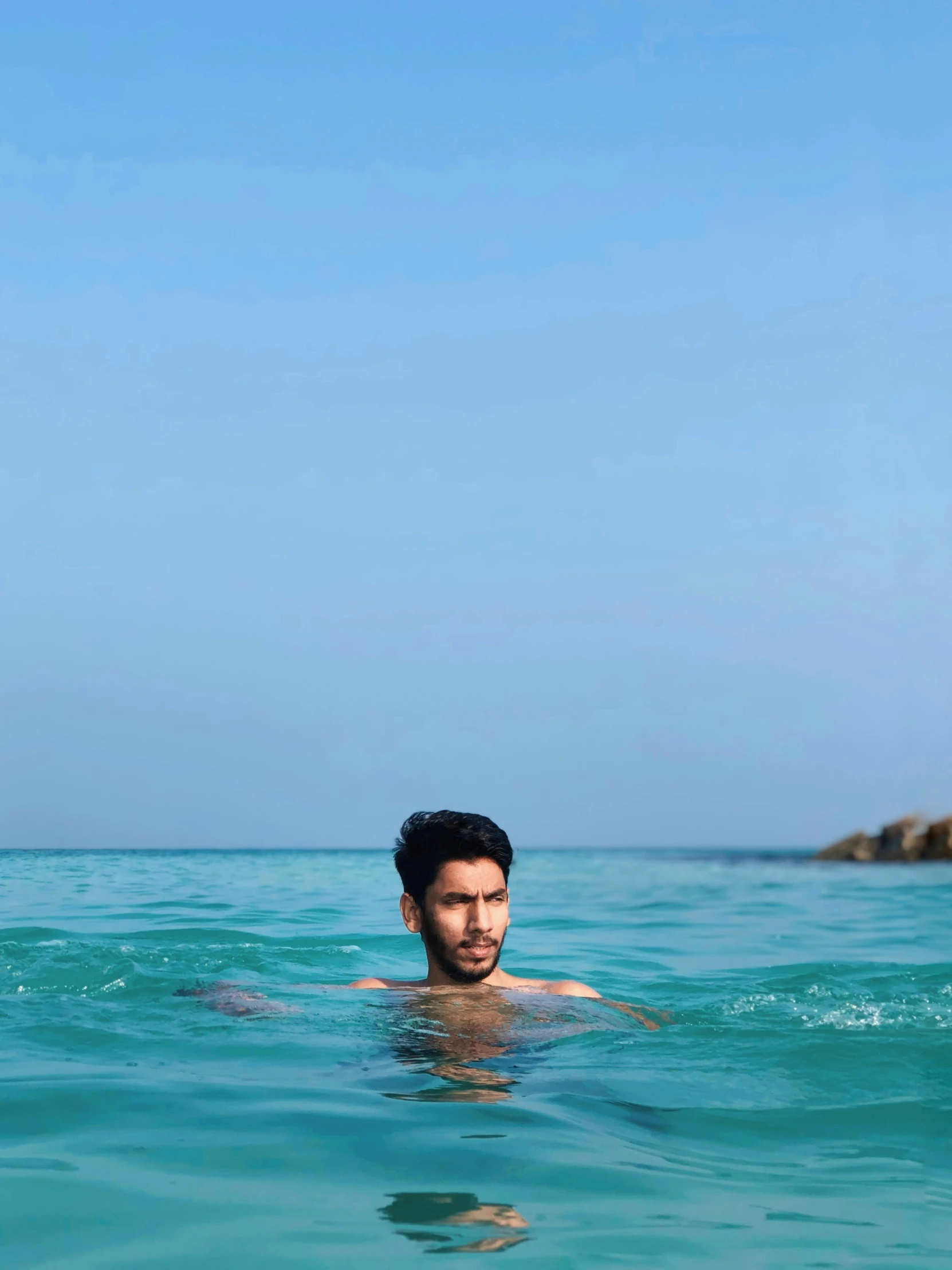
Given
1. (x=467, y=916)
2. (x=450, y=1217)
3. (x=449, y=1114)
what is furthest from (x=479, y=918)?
(x=450, y=1217)

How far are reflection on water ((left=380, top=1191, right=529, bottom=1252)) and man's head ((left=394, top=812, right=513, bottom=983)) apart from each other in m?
2.64

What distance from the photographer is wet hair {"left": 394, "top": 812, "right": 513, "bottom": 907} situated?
6.16 m

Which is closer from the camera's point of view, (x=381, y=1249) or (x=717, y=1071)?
(x=381, y=1249)

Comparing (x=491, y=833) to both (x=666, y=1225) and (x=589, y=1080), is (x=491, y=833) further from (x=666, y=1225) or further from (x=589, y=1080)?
(x=666, y=1225)

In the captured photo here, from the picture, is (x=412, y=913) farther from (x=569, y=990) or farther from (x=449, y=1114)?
(x=449, y=1114)

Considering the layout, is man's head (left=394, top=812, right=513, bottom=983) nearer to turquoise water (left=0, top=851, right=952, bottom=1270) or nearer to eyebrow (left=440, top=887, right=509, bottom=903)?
eyebrow (left=440, top=887, right=509, bottom=903)

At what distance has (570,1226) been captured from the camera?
332 cm

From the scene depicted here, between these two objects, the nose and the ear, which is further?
the ear

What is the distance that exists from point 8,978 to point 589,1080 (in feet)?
11.7

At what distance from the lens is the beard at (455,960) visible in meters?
6.16

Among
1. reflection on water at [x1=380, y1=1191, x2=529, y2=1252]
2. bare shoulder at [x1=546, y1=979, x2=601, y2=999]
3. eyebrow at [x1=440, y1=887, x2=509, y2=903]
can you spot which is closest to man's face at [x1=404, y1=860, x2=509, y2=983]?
eyebrow at [x1=440, y1=887, x2=509, y2=903]

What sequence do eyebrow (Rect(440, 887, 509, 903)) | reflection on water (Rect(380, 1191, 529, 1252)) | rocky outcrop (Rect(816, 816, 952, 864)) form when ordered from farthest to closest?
rocky outcrop (Rect(816, 816, 952, 864)) → eyebrow (Rect(440, 887, 509, 903)) → reflection on water (Rect(380, 1191, 529, 1252))

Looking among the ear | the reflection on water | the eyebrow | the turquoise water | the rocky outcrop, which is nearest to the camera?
the reflection on water

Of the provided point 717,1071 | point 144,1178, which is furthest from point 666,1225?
point 717,1071
